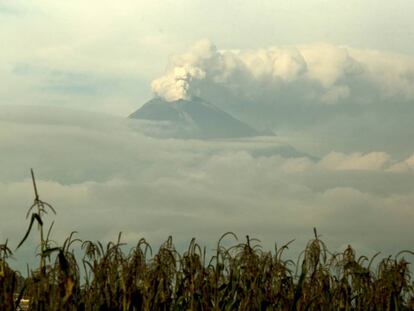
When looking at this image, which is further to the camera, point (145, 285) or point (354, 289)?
point (354, 289)

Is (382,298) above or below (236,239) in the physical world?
below

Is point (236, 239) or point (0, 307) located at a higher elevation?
point (236, 239)

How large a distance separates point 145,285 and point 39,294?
5.26ft

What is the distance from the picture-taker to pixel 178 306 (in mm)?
11773

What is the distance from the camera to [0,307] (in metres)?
9.55

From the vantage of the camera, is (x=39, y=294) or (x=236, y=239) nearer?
(x=39, y=294)

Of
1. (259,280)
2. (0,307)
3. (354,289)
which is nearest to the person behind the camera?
(0,307)

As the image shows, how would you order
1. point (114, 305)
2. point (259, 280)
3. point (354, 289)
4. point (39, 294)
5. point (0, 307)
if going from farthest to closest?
point (354, 289)
point (259, 280)
point (114, 305)
point (39, 294)
point (0, 307)


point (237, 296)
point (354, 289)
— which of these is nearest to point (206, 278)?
point (237, 296)

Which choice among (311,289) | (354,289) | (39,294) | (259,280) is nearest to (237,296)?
(259,280)

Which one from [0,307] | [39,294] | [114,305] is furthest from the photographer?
[114,305]

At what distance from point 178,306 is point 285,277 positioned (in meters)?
1.70

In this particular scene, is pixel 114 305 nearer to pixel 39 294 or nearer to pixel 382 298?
pixel 39 294

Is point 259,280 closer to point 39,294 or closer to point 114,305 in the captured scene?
point 114,305
